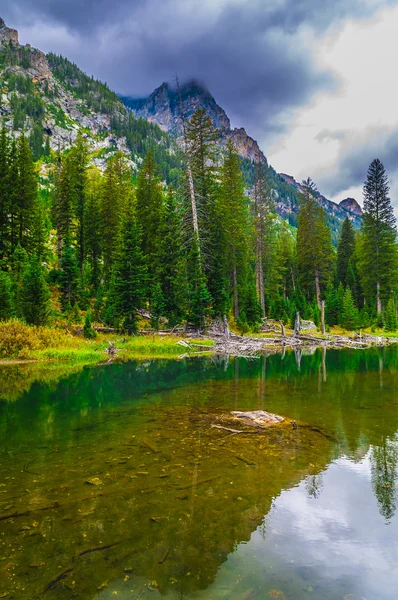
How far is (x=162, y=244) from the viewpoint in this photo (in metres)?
34.1

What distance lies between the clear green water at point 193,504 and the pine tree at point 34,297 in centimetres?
1265

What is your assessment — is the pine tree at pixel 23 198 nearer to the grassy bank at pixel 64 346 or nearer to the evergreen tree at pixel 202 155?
the grassy bank at pixel 64 346

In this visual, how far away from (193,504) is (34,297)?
69.2 ft

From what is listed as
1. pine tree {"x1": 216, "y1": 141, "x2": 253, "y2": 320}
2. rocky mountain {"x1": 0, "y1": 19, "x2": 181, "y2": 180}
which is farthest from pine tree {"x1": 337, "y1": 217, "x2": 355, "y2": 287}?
rocky mountain {"x1": 0, "y1": 19, "x2": 181, "y2": 180}

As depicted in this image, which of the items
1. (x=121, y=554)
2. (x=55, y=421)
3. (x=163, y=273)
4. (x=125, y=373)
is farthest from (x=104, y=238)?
(x=121, y=554)

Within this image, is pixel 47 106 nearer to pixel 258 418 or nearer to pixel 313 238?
pixel 313 238

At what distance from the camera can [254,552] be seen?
4.11 metres

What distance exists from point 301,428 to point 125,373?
454 inches

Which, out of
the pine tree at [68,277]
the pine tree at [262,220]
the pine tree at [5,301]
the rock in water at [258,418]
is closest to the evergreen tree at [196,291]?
the pine tree at [68,277]

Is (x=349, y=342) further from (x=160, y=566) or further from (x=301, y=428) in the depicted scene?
(x=160, y=566)

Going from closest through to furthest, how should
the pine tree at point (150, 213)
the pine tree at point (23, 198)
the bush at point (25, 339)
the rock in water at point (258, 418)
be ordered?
the rock in water at point (258, 418) < the bush at point (25, 339) < the pine tree at point (23, 198) < the pine tree at point (150, 213)

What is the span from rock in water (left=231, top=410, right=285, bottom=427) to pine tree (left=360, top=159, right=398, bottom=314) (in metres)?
47.4

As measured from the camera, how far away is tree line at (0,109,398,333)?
98.4 feet

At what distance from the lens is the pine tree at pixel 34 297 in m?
22.3
